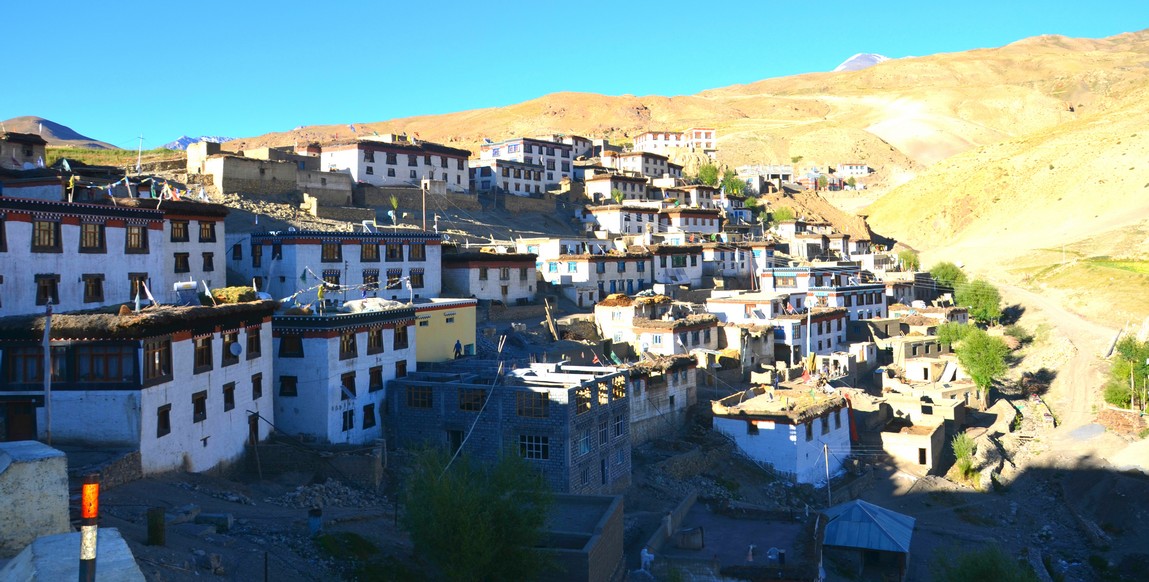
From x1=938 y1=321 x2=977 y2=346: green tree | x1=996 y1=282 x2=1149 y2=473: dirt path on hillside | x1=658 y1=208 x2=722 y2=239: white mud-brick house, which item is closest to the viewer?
x1=996 y1=282 x2=1149 y2=473: dirt path on hillside

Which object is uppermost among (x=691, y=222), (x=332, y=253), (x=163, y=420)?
(x=691, y=222)

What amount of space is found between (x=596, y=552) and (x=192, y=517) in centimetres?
974

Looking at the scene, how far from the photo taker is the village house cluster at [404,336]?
25.3 meters

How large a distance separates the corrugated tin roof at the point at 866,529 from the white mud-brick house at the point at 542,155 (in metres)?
57.0

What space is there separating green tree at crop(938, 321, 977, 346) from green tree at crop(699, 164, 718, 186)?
1783 inches

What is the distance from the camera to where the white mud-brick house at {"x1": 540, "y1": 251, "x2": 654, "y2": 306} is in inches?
2179

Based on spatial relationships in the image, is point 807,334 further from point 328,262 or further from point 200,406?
point 200,406

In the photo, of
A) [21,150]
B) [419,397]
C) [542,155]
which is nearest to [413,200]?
[21,150]

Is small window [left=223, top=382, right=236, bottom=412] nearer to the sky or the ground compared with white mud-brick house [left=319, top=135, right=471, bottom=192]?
nearer to the ground

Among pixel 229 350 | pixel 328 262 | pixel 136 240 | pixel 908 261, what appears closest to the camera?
pixel 229 350

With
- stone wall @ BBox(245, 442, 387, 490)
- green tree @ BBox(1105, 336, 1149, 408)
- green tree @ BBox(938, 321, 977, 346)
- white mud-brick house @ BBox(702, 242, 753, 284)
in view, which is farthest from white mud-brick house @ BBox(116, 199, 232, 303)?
green tree @ BBox(1105, 336, 1149, 408)

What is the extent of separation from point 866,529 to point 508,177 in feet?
176

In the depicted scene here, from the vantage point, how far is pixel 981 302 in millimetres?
72688

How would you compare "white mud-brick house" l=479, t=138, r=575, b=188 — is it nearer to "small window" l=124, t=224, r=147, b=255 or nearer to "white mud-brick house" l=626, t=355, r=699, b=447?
"white mud-brick house" l=626, t=355, r=699, b=447
